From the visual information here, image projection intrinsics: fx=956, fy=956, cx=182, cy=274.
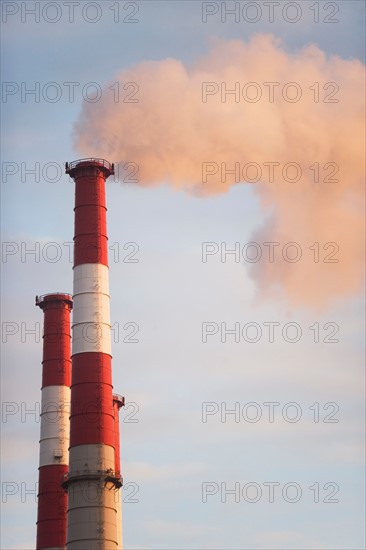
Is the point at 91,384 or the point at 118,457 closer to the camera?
the point at 91,384

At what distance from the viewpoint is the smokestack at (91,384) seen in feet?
121

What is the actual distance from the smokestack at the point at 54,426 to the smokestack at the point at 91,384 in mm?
6964

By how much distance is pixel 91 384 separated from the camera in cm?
3825

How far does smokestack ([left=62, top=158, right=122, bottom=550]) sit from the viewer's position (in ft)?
121

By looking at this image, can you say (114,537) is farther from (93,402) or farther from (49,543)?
(49,543)

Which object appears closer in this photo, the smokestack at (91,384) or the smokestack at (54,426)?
the smokestack at (91,384)

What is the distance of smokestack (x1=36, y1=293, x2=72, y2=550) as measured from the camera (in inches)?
1737

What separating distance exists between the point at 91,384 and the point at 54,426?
9.40 meters

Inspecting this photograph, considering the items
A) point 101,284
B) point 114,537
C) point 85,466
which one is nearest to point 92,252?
point 101,284

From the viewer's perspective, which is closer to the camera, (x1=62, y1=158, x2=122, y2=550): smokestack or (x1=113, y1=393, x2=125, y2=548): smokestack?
(x1=62, y1=158, x2=122, y2=550): smokestack

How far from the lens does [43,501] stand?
44.7 metres

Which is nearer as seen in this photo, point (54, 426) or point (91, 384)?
point (91, 384)

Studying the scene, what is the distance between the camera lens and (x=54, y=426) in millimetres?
46750

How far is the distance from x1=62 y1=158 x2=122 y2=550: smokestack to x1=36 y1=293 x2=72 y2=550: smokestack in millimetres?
6964
